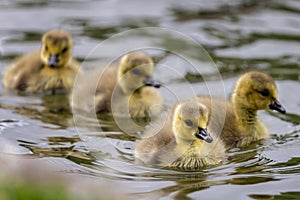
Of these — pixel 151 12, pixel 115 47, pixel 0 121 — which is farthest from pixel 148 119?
pixel 151 12

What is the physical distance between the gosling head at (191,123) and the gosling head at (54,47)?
2.29 m

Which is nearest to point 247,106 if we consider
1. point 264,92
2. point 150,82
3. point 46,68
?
point 264,92

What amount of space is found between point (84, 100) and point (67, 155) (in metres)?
1.33

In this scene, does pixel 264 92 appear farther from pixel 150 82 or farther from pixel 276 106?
pixel 150 82

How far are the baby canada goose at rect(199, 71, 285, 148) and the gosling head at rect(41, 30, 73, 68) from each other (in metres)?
1.85

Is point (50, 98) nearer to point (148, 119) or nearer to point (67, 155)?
point (148, 119)

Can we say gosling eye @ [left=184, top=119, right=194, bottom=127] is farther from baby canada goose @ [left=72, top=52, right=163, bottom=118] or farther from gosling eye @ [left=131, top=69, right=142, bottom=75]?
gosling eye @ [left=131, top=69, right=142, bottom=75]

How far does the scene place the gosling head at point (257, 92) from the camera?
20.5ft

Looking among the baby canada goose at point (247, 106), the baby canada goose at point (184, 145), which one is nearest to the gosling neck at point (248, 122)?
the baby canada goose at point (247, 106)

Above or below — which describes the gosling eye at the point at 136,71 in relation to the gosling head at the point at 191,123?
above

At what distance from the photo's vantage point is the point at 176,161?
5531 mm

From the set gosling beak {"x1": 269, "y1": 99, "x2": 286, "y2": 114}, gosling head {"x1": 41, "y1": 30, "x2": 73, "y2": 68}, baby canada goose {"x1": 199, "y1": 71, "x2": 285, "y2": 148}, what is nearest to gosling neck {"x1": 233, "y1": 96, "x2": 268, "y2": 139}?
baby canada goose {"x1": 199, "y1": 71, "x2": 285, "y2": 148}

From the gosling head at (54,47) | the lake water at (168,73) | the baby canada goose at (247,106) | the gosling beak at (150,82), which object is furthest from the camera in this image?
the gosling head at (54,47)

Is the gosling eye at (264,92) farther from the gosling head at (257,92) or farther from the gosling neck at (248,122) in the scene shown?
the gosling neck at (248,122)
